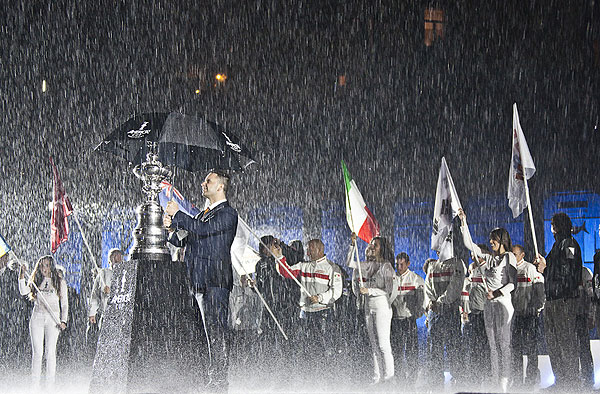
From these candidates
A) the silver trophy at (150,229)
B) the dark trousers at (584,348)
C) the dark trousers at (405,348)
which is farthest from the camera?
the dark trousers at (405,348)

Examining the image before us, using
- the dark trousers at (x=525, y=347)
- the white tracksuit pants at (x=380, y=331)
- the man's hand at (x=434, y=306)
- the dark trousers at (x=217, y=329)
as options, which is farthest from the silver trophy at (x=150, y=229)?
the man's hand at (x=434, y=306)

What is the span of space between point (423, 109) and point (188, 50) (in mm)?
6331

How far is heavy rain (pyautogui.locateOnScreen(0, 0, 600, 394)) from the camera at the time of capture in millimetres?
10453

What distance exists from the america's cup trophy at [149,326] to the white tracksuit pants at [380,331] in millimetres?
4003

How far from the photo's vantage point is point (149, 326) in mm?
5410

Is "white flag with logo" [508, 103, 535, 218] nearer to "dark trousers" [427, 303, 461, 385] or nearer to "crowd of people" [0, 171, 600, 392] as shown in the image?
"crowd of people" [0, 171, 600, 392]

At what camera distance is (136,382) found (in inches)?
207

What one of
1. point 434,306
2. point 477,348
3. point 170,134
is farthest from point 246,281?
point 170,134

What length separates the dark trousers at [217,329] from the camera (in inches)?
237

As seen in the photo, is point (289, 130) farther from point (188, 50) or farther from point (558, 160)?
point (558, 160)

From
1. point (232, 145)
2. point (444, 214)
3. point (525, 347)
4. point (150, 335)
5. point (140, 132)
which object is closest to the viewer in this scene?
point (150, 335)

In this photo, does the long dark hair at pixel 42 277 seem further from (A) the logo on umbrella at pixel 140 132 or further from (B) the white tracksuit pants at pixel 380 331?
(A) the logo on umbrella at pixel 140 132

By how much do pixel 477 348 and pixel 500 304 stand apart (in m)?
1.09

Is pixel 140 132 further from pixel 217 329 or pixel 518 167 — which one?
pixel 518 167
